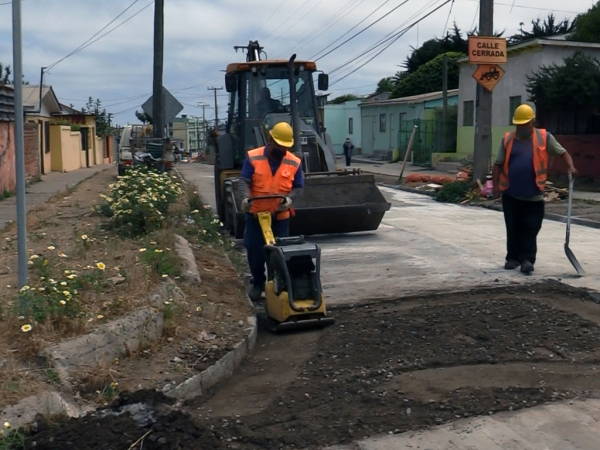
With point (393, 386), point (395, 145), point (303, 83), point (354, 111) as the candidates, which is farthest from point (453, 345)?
point (354, 111)

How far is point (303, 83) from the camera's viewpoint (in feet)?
45.2

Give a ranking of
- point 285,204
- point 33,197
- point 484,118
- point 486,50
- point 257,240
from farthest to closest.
A: 1. point 33,197
2. point 484,118
3. point 486,50
4. point 257,240
5. point 285,204

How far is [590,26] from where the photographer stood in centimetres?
3362

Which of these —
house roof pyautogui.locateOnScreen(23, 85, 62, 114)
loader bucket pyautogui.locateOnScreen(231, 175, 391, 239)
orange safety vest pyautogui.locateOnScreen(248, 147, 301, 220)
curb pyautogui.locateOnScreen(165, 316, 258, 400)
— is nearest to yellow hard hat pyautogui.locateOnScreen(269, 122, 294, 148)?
orange safety vest pyautogui.locateOnScreen(248, 147, 301, 220)

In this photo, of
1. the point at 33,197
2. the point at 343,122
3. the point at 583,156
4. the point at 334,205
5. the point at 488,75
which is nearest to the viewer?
the point at 334,205

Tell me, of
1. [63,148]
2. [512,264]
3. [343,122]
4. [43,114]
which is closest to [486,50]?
[512,264]

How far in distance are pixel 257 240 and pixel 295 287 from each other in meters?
0.92

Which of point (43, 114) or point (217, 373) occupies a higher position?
point (43, 114)

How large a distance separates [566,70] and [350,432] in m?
20.7

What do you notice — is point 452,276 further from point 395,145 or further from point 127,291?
point 395,145

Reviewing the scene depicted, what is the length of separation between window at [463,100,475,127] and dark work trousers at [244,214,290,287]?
26.3 metres

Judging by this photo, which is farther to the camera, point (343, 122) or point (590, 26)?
point (343, 122)

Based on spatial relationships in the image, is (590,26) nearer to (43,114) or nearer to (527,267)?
(43,114)

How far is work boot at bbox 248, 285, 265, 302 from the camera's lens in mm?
8062
